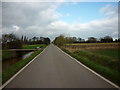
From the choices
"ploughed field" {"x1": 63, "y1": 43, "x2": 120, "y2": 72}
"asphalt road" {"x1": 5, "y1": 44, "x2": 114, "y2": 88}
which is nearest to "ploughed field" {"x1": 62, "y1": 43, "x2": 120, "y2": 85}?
"ploughed field" {"x1": 63, "y1": 43, "x2": 120, "y2": 72}

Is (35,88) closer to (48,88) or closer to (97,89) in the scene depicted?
(48,88)

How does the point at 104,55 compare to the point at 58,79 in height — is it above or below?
above

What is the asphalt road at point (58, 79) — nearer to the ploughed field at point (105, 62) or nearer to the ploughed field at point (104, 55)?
the ploughed field at point (105, 62)

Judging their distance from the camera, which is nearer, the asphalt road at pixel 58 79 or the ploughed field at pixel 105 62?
the asphalt road at pixel 58 79

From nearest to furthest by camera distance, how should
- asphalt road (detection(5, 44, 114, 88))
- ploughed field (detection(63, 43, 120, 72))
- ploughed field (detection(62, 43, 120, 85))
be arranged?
asphalt road (detection(5, 44, 114, 88)) → ploughed field (detection(62, 43, 120, 85)) → ploughed field (detection(63, 43, 120, 72))

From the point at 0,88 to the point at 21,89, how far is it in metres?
0.89

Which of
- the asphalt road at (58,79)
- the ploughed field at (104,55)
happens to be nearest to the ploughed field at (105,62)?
the ploughed field at (104,55)

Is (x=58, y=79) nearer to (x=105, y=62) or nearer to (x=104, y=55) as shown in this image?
(x=105, y=62)

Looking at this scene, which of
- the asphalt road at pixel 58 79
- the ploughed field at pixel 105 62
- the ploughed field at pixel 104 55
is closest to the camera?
the asphalt road at pixel 58 79

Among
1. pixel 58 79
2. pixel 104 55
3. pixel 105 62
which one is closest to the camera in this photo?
pixel 58 79

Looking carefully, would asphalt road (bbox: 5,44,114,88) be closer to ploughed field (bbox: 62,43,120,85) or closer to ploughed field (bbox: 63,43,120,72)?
ploughed field (bbox: 62,43,120,85)

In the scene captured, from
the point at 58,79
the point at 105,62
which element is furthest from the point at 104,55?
Result: the point at 58,79

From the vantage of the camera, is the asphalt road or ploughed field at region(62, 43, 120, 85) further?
ploughed field at region(62, 43, 120, 85)

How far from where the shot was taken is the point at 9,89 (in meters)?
5.32
